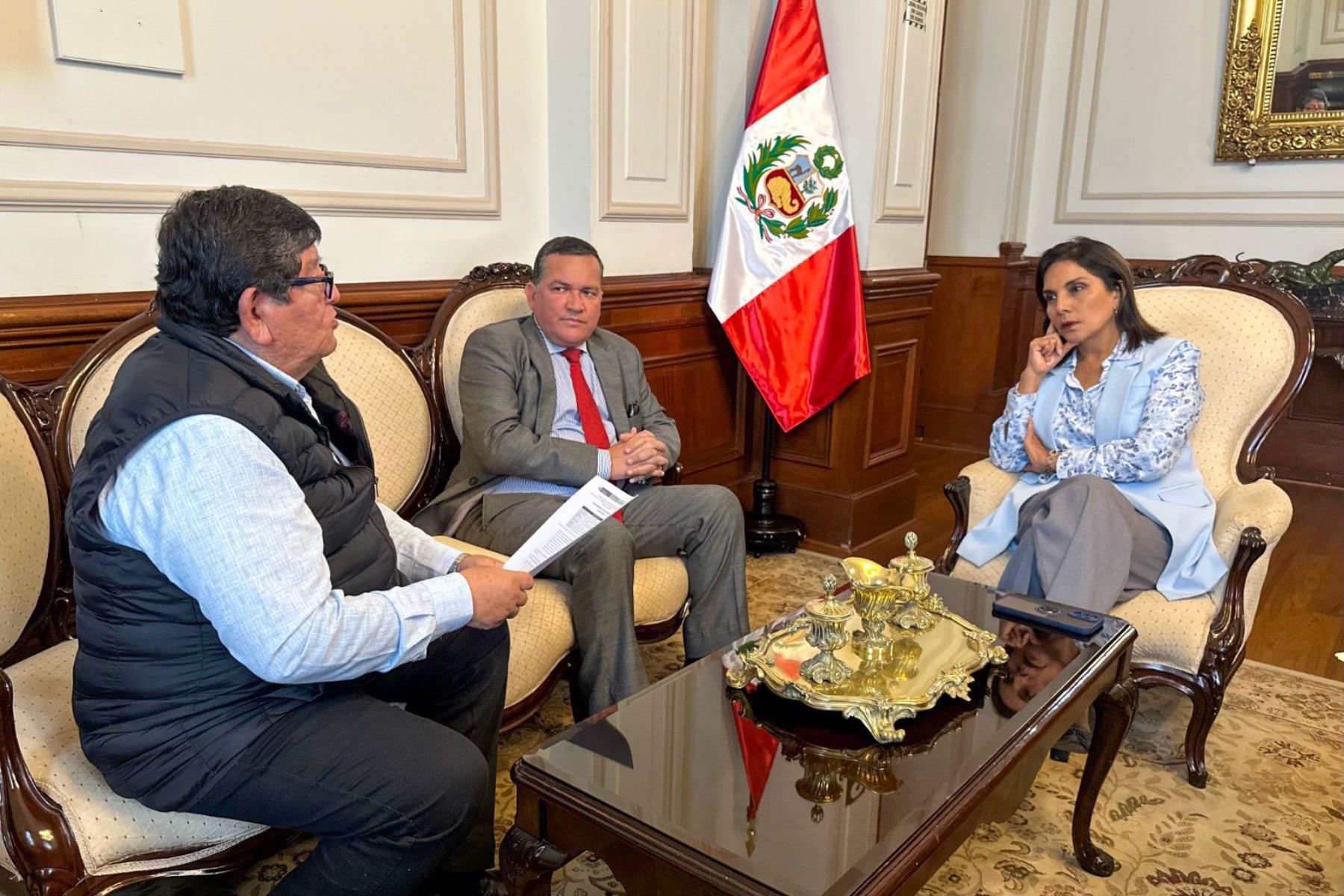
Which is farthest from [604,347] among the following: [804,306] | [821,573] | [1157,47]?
[1157,47]

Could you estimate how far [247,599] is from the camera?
1.13 metres

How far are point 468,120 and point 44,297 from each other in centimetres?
119

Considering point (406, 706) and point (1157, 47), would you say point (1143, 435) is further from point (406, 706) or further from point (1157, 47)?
point (1157, 47)

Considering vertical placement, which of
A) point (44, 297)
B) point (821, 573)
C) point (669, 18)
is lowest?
point (821, 573)

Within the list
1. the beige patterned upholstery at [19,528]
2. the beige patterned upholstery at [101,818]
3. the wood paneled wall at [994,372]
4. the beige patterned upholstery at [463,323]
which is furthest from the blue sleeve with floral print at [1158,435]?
the wood paneled wall at [994,372]

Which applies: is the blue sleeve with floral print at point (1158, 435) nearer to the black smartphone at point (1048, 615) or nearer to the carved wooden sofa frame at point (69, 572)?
the black smartphone at point (1048, 615)

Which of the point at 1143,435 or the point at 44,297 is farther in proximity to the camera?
the point at 1143,435

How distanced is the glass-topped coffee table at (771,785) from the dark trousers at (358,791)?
10 cm

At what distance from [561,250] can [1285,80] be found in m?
3.76

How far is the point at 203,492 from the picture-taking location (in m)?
1.11

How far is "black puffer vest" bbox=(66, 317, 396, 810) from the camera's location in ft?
3.81

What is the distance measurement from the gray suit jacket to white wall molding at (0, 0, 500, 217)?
472 mm

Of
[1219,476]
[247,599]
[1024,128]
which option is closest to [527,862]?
[247,599]

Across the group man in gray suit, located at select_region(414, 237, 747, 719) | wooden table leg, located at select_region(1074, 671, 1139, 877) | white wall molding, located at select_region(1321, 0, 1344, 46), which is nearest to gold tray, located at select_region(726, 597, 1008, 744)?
wooden table leg, located at select_region(1074, 671, 1139, 877)
